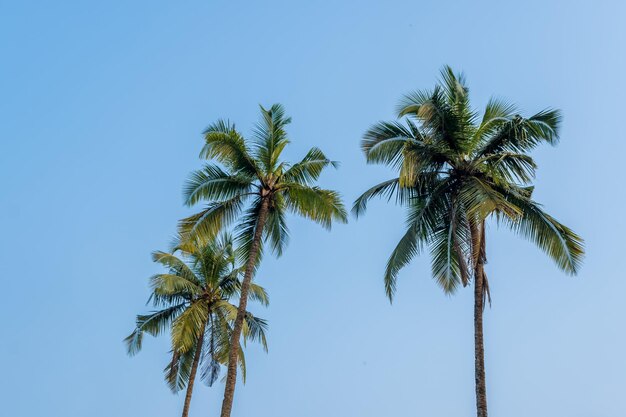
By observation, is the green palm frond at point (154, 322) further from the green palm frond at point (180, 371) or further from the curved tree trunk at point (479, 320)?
the curved tree trunk at point (479, 320)

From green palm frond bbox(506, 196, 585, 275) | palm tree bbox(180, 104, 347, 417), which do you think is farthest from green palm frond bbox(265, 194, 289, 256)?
green palm frond bbox(506, 196, 585, 275)

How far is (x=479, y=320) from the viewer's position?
16.5 metres

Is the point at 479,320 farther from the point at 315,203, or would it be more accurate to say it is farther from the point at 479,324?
the point at 315,203

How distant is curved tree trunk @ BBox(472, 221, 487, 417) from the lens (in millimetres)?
15281

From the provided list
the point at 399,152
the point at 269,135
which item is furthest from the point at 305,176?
the point at 399,152

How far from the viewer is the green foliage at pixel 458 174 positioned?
17.3 meters

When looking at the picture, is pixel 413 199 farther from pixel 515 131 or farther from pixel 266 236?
pixel 266 236

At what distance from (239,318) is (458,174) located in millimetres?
7508

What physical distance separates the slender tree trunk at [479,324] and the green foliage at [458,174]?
0.96 ft

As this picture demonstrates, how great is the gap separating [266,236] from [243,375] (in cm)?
757

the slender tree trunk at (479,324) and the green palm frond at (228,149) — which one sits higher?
the green palm frond at (228,149)

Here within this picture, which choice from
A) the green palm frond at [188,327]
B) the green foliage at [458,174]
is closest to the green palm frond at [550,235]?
the green foliage at [458,174]

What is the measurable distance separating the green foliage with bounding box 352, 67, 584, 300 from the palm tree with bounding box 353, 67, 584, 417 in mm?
27

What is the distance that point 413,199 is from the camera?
19.2 meters
